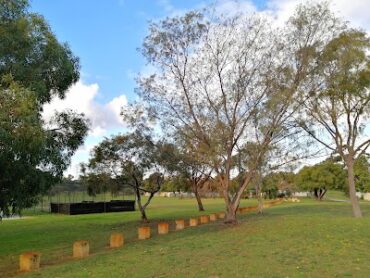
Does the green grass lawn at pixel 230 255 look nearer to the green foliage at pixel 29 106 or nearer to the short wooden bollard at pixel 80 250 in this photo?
the short wooden bollard at pixel 80 250

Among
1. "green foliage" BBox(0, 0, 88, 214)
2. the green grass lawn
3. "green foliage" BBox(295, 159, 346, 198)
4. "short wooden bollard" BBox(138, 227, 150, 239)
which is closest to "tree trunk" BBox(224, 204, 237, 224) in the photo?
the green grass lawn

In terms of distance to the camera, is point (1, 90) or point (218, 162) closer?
point (1, 90)

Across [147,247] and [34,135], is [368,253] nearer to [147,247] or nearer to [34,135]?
[147,247]

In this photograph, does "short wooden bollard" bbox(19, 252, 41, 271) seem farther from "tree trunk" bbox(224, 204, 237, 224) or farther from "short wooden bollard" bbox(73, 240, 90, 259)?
"tree trunk" bbox(224, 204, 237, 224)

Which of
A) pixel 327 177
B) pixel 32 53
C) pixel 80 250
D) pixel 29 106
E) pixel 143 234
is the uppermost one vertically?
pixel 32 53

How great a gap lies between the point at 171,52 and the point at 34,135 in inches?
496

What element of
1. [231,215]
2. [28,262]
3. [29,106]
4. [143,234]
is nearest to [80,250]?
[28,262]

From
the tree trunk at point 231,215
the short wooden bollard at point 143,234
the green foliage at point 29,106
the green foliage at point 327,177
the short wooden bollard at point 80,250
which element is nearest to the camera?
the green foliage at point 29,106

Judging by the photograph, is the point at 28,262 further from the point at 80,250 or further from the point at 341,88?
the point at 341,88

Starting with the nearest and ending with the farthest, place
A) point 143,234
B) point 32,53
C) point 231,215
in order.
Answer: point 32,53 < point 143,234 < point 231,215

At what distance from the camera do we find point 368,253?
11609 millimetres

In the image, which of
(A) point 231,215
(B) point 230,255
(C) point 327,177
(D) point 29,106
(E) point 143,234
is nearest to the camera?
(D) point 29,106

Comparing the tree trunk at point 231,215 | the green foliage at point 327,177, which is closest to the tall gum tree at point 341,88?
the tree trunk at point 231,215

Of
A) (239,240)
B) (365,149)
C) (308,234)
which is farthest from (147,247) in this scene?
(365,149)
